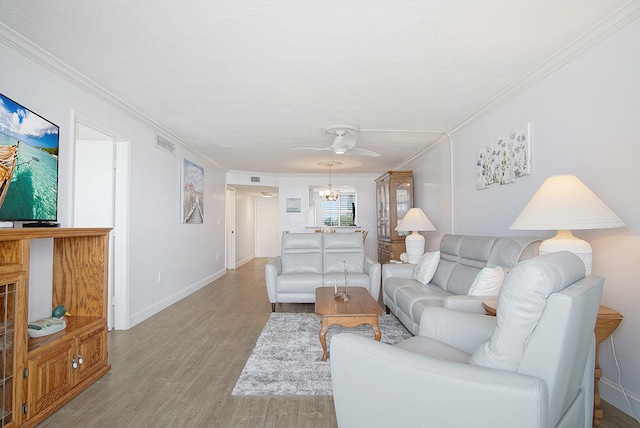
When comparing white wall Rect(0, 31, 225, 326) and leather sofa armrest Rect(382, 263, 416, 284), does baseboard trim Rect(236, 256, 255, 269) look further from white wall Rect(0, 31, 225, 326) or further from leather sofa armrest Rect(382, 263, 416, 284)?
leather sofa armrest Rect(382, 263, 416, 284)

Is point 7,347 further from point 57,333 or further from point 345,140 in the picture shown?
point 345,140

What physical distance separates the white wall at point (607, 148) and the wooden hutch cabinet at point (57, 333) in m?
3.35

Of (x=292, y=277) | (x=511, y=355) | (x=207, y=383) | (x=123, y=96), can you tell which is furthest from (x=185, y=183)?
(x=511, y=355)

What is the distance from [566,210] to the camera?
1.89 metres

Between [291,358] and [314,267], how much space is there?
A: 198cm

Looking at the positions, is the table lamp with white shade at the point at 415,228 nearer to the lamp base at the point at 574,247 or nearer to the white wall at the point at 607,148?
the white wall at the point at 607,148

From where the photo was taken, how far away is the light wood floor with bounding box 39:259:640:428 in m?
1.89

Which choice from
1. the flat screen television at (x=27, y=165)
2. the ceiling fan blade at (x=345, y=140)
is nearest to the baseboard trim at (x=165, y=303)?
the flat screen television at (x=27, y=165)

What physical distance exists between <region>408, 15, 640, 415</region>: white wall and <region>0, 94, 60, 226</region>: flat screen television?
12.1ft

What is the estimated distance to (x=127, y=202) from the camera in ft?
11.9

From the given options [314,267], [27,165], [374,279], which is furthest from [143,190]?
[374,279]

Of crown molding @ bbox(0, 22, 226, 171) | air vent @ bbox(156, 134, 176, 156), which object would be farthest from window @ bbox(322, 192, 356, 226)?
crown molding @ bbox(0, 22, 226, 171)

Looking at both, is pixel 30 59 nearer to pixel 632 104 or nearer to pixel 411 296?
pixel 411 296

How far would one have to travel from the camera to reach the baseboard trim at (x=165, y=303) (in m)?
3.74
